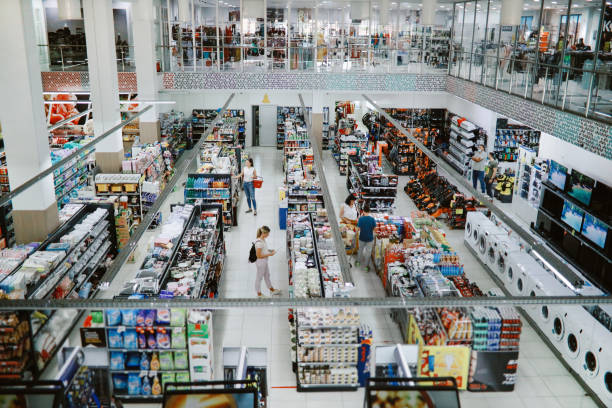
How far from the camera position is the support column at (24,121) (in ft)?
28.7

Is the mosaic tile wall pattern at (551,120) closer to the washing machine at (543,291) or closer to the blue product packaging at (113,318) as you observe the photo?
the washing machine at (543,291)

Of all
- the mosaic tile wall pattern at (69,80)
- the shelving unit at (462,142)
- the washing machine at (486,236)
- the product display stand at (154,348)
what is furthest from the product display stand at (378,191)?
the mosaic tile wall pattern at (69,80)

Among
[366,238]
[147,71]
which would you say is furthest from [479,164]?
[147,71]

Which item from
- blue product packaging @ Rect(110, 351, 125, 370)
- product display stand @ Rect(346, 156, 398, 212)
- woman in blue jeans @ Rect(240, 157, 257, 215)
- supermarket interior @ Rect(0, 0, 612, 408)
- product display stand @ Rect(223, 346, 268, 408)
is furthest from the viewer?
woman in blue jeans @ Rect(240, 157, 257, 215)

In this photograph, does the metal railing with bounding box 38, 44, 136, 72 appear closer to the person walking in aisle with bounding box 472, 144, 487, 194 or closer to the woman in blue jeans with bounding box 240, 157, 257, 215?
the woman in blue jeans with bounding box 240, 157, 257, 215

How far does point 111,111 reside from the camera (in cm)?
1373

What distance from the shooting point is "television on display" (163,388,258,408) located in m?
2.88

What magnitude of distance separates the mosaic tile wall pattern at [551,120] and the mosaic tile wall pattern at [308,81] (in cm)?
284

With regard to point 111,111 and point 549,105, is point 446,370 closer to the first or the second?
point 549,105

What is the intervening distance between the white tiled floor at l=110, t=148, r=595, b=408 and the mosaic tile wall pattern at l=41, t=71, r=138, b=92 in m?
8.27

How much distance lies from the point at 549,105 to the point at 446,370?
25.0ft

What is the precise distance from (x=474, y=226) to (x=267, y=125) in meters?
13.1

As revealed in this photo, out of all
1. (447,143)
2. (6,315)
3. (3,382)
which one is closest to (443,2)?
(447,143)

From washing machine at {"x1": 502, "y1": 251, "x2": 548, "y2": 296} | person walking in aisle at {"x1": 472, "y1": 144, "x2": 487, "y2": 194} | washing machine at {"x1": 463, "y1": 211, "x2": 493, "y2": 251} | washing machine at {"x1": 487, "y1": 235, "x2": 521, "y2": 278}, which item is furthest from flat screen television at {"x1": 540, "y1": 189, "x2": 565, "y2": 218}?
person walking in aisle at {"x1": 472, "y1": 144, "x2": 487, "y2": 194}
